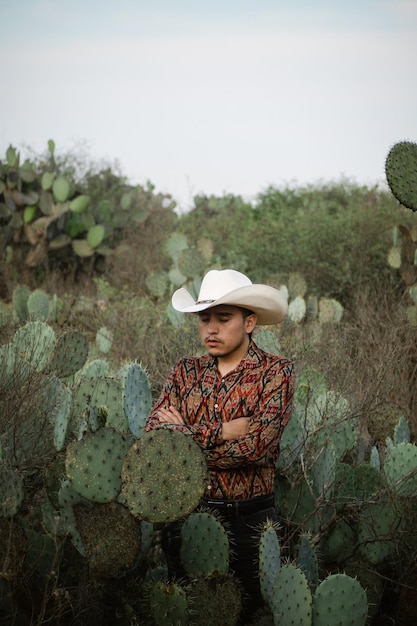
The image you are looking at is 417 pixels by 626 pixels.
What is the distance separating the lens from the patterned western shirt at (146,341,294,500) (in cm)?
307

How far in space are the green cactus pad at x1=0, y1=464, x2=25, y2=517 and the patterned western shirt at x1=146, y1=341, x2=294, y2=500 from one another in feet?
2.23

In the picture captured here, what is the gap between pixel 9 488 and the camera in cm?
347

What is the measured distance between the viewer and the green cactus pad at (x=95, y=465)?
3201 millimetres

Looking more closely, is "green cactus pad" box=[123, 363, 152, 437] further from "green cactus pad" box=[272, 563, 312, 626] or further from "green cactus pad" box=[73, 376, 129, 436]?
"green cactus pad" box=[272, 563, 312, 626]

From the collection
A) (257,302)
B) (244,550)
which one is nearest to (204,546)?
(244,550)

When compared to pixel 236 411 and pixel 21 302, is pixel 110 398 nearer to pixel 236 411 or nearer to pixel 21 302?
pixel 236 411

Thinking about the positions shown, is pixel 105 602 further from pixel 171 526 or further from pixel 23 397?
pixel 23 397

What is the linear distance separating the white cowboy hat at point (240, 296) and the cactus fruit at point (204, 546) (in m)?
0.77

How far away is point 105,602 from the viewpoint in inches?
141

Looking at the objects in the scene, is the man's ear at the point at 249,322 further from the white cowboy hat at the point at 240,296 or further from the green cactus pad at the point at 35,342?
the green cactus pad at the point at 35,342

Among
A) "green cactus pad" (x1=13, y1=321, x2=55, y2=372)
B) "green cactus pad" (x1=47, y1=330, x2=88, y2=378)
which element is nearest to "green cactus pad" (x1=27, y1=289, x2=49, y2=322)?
"green cactus pad" (x1=13, y1=321, x2=55, y2=372)

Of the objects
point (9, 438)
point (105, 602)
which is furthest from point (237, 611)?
point (9, 438)

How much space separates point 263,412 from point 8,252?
36.5 feet

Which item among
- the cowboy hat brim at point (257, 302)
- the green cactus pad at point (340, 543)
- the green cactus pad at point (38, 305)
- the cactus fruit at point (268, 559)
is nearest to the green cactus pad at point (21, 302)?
the green cactus pad at point (38, 305)
